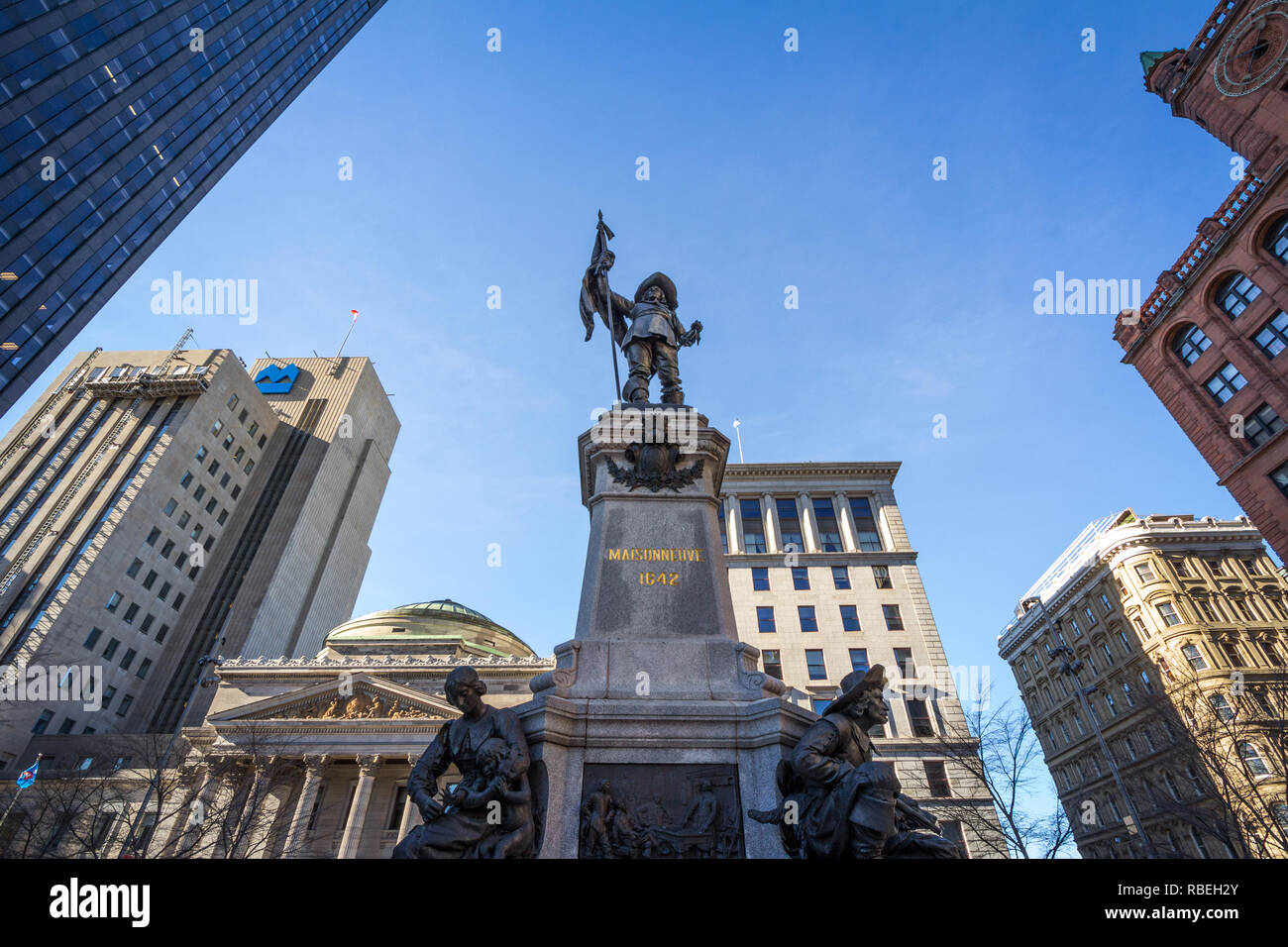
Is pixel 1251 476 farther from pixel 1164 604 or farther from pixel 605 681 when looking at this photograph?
pixel 605 681

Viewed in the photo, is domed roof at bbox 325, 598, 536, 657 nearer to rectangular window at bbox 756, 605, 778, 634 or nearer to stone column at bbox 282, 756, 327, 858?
stone column at bbox 282, 756, 327, 858

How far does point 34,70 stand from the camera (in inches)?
2248

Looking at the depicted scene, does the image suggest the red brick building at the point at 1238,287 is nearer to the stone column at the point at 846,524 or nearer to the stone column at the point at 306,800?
the stone column at the point at 846,524

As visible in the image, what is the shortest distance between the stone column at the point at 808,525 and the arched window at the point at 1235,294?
32.7m

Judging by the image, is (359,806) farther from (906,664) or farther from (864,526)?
(864,526)

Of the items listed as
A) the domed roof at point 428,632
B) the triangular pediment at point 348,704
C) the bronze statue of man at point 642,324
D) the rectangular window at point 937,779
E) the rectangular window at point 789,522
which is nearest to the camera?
the bronze statue of man at point 642,324

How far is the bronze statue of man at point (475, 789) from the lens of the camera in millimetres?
5520

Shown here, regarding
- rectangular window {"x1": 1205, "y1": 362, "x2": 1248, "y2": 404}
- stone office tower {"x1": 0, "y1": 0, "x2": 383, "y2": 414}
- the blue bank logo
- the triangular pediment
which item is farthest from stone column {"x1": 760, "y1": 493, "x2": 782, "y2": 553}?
the blue bank logo

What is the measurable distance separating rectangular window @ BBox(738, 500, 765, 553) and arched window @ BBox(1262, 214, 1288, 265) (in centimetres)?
3944

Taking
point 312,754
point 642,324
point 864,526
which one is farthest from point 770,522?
point 642,324

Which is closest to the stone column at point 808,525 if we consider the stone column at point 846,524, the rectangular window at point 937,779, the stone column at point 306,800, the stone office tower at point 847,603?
the stone office tower at point 847,603

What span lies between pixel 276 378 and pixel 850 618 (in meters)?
120

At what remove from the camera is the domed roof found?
6925cm

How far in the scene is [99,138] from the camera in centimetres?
6475
